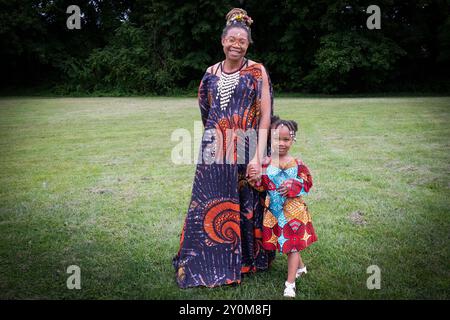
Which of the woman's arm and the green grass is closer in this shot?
the woman's arm

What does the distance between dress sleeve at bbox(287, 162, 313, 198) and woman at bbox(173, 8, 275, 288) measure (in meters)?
0.27

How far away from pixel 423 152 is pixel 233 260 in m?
5.94

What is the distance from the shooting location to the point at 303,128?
1102 cm

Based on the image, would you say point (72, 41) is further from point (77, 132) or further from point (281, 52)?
point (77, 132)

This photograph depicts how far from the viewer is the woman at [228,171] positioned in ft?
10.2

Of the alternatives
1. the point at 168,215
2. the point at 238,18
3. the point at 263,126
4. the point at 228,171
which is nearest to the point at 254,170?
the point at 228,171

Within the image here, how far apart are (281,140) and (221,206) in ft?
2.19

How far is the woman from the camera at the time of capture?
3.11 metres

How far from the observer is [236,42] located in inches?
121

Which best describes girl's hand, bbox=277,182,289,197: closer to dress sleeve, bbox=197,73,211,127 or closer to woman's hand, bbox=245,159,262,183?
woman's hand, bbox=245,159,262,183

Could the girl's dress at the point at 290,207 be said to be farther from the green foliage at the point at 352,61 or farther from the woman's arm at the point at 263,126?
the green foliage at the point at 352,61

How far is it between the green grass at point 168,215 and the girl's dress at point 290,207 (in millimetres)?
394

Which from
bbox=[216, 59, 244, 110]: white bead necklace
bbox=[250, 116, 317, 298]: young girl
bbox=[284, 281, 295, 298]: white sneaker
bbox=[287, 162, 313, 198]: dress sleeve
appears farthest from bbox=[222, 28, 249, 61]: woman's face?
bbox=[284, 281, 295, 298]: white sneaker

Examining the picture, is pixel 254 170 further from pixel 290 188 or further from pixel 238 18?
pixel 238 18
